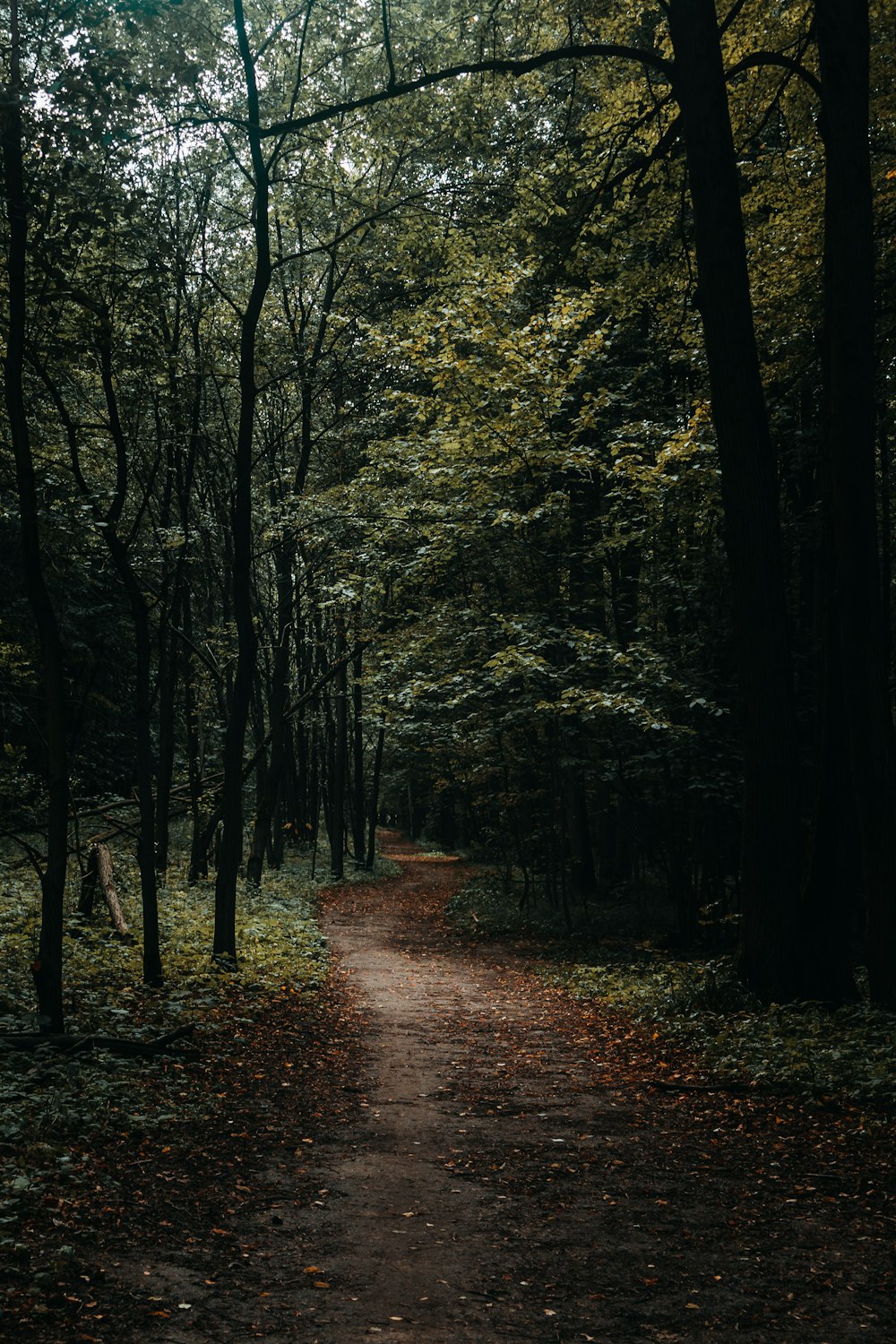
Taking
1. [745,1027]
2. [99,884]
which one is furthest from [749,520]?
[99,884]

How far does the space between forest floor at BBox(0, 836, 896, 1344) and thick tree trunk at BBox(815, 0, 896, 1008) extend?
2.79 metres

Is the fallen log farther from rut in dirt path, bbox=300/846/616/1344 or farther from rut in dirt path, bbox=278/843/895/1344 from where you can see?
rut in dirt path, bbox=278/843/895/1344

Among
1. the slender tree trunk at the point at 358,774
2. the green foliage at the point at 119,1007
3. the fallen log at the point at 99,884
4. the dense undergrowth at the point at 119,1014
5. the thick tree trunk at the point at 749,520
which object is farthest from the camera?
the slender tree trunk at the point at 358,774

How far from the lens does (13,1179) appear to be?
4.51 meters

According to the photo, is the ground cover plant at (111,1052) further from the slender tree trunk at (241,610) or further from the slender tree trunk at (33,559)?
the slender tree trunk at (241,610)

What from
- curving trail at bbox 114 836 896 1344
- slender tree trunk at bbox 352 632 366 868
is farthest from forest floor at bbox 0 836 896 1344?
slender tree trunk at bbox 352 632 366 868

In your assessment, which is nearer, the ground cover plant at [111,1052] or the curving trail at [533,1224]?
the curving trail at [533,1224]

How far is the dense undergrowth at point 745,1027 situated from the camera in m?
6.63

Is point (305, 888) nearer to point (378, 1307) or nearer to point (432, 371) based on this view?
point (432, 371)

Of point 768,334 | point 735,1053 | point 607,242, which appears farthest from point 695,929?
point 607,242

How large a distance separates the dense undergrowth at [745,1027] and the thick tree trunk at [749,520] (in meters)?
0.50

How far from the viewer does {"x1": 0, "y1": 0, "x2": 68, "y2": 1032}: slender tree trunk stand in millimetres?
6641

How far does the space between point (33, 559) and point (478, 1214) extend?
17.3 feet

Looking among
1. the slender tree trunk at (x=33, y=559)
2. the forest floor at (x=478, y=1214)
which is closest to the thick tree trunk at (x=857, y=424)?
the forest floor at (x=478, y=1214)
